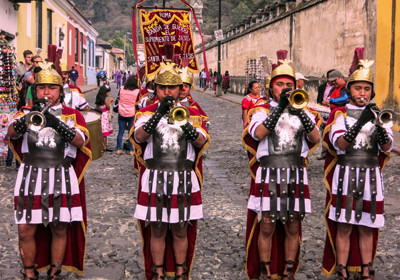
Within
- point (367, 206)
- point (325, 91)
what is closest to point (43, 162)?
point (367, 206)

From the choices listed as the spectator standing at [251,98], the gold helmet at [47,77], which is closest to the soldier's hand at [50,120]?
the gold helmet at [47,77]

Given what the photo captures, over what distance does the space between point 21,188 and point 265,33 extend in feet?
87.7

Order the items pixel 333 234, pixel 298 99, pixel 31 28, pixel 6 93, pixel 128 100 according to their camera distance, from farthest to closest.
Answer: pixel 31 28 < pixel 128 100 < pixel 6 93 < pixel 333 234 < pixel 298 99

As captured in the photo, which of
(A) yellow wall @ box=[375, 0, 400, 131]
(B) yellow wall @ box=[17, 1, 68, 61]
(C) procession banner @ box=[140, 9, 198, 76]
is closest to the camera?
(C) procession banner @ box=[140, 9, 198, 76]

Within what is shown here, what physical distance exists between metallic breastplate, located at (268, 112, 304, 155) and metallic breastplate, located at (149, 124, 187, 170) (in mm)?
681

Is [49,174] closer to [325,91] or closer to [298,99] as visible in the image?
[298,99]

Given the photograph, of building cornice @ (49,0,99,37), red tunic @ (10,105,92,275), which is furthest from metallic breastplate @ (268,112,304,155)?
building cornice @ (49,0,99,37)

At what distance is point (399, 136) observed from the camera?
1338cm

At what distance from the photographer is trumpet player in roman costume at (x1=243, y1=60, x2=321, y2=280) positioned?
12.7 feet

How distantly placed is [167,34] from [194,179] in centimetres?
399

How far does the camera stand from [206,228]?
5.66m

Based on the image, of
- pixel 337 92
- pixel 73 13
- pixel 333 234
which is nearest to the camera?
pixel 333 234

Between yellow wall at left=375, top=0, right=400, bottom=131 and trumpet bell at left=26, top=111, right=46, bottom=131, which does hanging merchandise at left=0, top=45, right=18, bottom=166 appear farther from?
yellow wall at left=375, top=0, right=400, bottom=131

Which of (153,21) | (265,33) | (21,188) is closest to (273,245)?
(21,188)
